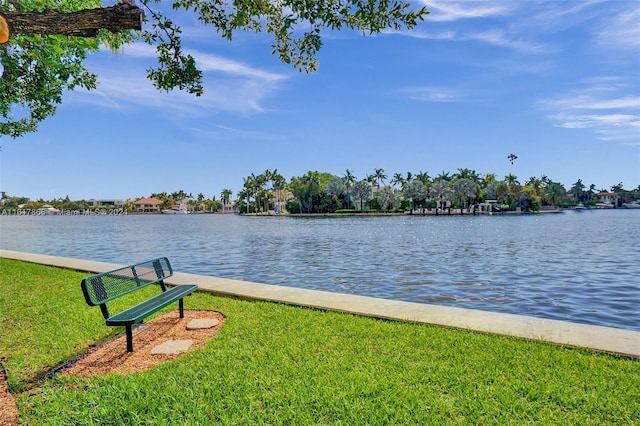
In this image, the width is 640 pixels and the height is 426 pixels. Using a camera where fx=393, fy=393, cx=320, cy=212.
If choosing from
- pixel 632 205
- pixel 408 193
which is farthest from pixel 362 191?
pixel 632 205

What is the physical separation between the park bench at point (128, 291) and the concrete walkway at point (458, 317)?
2.02m

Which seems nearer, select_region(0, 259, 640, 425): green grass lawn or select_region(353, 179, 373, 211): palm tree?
select_region(0, 259, 640, 425): green grass lawn

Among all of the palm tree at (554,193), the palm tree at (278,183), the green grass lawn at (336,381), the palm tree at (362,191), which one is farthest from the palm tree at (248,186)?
the green grass lawn at (336,381)

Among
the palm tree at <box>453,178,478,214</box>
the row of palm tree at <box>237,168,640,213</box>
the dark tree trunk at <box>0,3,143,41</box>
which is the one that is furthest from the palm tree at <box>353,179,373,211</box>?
the dark tree trunk at <box>0,3,143,41</box>

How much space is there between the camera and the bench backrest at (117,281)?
5.58 metres

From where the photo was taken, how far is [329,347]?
5520 mm

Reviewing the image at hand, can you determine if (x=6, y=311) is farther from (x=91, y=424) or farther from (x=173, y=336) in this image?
(x=91, y=424)

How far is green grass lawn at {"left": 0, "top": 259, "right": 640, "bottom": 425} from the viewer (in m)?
3.79

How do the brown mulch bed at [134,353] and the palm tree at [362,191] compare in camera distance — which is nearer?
the brown mulch bed at [134,353]

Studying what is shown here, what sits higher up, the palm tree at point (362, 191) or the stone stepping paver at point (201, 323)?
the palm tree at point (362, 191)

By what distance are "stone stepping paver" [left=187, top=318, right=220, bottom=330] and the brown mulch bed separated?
0.08m

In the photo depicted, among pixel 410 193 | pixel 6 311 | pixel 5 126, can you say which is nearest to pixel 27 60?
pixel 5 126

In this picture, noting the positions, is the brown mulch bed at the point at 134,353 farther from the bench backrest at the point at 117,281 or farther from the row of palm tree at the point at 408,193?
the row of palm tree at the point at 408,193

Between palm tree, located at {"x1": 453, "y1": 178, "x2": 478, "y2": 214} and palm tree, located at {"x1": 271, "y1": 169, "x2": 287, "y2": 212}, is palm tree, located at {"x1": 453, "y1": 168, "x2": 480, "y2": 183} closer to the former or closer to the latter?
palm tree, located at {"x1": 453, "y1": 178, "x2": 478, "y2": 214}
